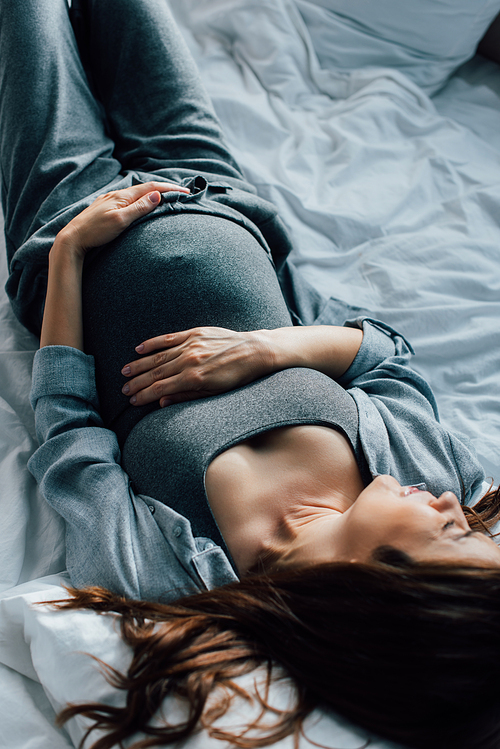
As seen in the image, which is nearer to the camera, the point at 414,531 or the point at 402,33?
the point at 414,531

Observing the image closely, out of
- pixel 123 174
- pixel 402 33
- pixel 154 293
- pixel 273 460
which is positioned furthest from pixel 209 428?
pixel 402 33

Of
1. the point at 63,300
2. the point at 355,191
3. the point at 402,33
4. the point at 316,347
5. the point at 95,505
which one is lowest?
the point at 95,505

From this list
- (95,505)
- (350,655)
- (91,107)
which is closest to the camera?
(350,655)

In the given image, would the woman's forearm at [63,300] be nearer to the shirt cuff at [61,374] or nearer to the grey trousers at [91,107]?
the shirt cuff at [61,374]

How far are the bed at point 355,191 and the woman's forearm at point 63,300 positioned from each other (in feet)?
0.62

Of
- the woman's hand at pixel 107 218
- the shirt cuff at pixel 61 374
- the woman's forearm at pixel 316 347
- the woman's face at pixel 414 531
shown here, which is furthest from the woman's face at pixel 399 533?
the woman's hand at pixel 107 218

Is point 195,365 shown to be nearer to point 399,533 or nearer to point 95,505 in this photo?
point 95,505

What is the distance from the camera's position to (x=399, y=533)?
65cm

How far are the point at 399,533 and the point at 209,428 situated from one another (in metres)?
0.32

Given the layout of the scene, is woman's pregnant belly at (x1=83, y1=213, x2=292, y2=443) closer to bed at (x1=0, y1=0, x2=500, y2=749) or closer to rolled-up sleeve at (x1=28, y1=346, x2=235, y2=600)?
rolled-up sleeve at (x1=28, y1=346, x2=235, y2=600)

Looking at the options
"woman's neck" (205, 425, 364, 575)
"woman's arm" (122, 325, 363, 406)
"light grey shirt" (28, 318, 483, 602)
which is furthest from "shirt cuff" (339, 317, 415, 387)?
"woman's neck" (205, 425, 364, 575)

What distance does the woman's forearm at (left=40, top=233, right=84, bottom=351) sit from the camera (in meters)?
0.90

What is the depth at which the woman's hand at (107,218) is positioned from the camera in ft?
3.03

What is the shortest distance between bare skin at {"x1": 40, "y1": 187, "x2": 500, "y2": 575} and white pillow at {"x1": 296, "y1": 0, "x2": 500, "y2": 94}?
1.07 meters
